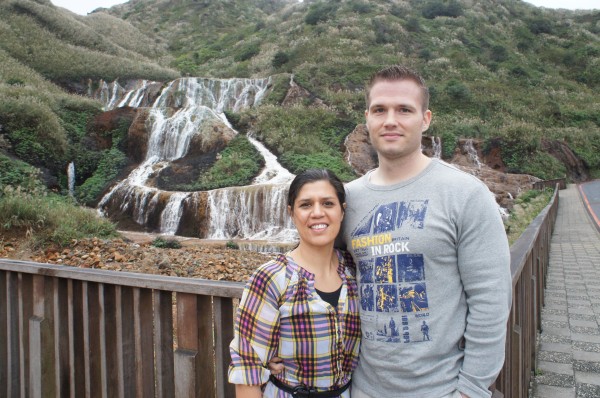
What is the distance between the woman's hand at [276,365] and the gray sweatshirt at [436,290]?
0.34 metres

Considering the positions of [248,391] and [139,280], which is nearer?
[248,391]

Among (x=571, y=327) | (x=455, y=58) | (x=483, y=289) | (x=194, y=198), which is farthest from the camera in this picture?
(x=455, y=58)

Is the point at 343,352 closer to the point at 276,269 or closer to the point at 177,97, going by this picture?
the point at 276,269

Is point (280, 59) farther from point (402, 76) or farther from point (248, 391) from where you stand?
point (248, 391)

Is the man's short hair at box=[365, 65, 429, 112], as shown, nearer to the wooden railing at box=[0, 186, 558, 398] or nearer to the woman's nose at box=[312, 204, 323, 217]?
the woman's nose at box=[312, 204, 323, 217]

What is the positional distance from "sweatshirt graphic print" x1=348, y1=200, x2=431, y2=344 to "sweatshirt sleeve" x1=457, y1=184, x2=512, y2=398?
0.16 metres

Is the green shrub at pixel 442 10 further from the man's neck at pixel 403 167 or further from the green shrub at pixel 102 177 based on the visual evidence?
the man's neck at pixel 403 167

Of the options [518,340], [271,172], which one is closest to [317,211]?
[518,340]

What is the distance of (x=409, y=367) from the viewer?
63.4 inches

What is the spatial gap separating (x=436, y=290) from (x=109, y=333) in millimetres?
1727

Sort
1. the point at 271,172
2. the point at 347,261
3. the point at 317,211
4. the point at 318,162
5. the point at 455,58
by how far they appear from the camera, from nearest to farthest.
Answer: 1. the point at 317,211
2. the point at 347,261
3. the point at 271,172
4. the point at 318,162
5. the point at 455,58

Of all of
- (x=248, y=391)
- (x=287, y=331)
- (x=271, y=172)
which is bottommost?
(x=248, y=391)

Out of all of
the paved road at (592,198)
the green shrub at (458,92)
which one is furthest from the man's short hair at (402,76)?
the green shrub at (458,92)

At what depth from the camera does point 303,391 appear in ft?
5.53
